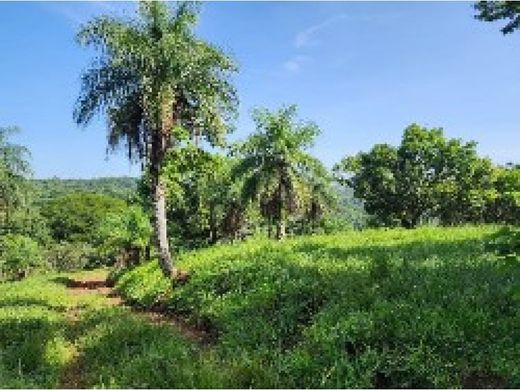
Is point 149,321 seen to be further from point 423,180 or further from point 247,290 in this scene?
point 423,180

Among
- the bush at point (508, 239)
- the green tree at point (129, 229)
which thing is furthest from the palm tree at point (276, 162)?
the bush at point (508, 239)

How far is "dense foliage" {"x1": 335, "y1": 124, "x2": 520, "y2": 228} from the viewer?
70750 millimetres

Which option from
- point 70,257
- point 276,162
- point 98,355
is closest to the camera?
point 98,355

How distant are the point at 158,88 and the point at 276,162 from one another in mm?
17387

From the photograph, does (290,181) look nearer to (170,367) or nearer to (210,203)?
(210,203)

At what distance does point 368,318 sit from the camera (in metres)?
12.1

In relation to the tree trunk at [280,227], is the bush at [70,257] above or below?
below

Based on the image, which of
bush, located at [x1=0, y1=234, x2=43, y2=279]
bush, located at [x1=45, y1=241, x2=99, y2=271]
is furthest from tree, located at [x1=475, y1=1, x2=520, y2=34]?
bush, located at [x1=45, y1=241, x2=99, y2=271]

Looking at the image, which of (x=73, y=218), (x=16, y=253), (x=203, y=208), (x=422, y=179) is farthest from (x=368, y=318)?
(x=73, y=218)

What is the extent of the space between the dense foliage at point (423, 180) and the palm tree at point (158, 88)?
4681 cm

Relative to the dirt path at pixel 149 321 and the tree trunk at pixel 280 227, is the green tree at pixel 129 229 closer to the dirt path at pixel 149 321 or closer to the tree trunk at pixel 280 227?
the tree trunk at pixel 280 227

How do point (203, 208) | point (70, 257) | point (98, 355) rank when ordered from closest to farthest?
point (98, 355) → point (203, 208) → point (70, 257)

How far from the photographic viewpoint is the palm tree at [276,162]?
4175 centimetres

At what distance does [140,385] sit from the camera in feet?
36.4
